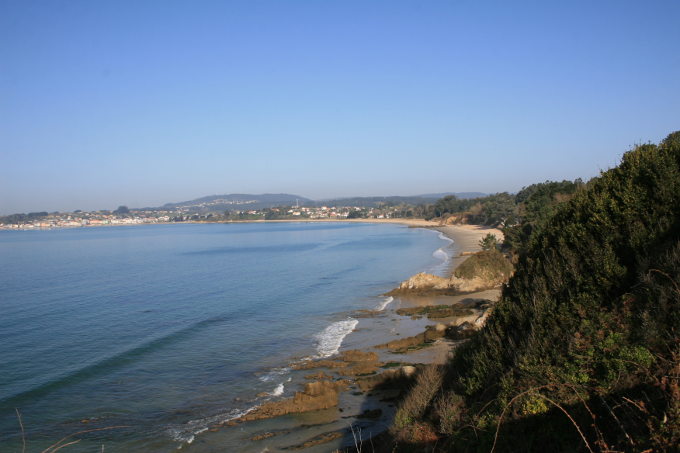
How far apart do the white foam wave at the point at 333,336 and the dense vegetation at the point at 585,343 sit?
9.31 m

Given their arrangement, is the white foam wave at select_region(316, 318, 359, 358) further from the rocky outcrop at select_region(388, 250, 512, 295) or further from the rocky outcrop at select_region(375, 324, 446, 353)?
the rocky outcrop at select_region(388, 250, 512, 295)

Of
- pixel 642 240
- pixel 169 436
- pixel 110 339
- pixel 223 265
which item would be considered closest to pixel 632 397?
pixel 642 240

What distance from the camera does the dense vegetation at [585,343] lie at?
21.6 feet

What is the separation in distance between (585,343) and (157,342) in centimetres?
2051

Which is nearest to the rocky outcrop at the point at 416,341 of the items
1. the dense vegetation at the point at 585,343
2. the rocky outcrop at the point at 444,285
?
the dense vegetation at the point at 585,343

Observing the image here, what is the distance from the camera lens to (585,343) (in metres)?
8.16

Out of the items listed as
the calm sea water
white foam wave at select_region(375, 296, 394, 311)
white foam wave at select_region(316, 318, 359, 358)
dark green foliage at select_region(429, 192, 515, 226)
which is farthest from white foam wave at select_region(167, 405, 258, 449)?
dark green foliage at select_region(429, 192, 515, 226)

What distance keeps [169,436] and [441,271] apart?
33923 millimetres

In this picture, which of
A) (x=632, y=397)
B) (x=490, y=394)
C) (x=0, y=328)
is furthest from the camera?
(x=0, y=328)

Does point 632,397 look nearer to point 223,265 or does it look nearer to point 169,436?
point 169,436

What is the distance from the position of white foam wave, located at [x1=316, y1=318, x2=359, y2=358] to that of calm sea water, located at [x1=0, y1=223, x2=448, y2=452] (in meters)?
0.10

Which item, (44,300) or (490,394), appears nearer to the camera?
(490,394)

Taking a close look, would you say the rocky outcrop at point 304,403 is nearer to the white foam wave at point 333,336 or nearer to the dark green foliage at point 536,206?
the white foam wave at point 333,336

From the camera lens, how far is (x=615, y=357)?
7.47 m
